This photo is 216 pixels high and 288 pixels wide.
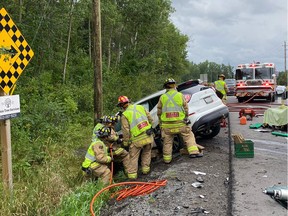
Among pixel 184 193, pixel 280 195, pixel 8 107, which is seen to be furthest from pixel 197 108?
pixel 8 107

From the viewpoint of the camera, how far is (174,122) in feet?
20.9

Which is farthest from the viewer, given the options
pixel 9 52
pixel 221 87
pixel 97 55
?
pixel 221 87

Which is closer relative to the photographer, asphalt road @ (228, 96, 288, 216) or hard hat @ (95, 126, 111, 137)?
asphalt road @ (228, 96, 288, 216)

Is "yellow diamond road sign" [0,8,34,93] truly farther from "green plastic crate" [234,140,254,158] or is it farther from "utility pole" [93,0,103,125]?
"green plastic crate" [234,140,254,158]

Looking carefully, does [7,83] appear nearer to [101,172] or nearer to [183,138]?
[101,172]

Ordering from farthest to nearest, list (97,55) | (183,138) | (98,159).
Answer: (97,55) < (183,138) < (98,159)

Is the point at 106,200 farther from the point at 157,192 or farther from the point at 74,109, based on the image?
the point at 74,109

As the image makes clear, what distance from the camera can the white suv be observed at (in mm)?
6977

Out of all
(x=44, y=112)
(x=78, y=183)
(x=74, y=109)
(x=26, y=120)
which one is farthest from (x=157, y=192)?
(x=74, y=109)

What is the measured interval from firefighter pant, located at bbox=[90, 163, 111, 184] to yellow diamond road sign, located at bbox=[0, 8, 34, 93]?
198 centimetres

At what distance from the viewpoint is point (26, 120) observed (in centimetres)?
866

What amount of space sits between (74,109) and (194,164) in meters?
7.32

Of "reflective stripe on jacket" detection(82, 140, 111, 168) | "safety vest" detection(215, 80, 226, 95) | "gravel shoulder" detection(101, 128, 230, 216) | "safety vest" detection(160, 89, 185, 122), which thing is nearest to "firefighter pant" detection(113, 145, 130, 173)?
"gravel shoulder" detection(101, 128, 230, 216)

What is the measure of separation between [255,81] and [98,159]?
587 inches
